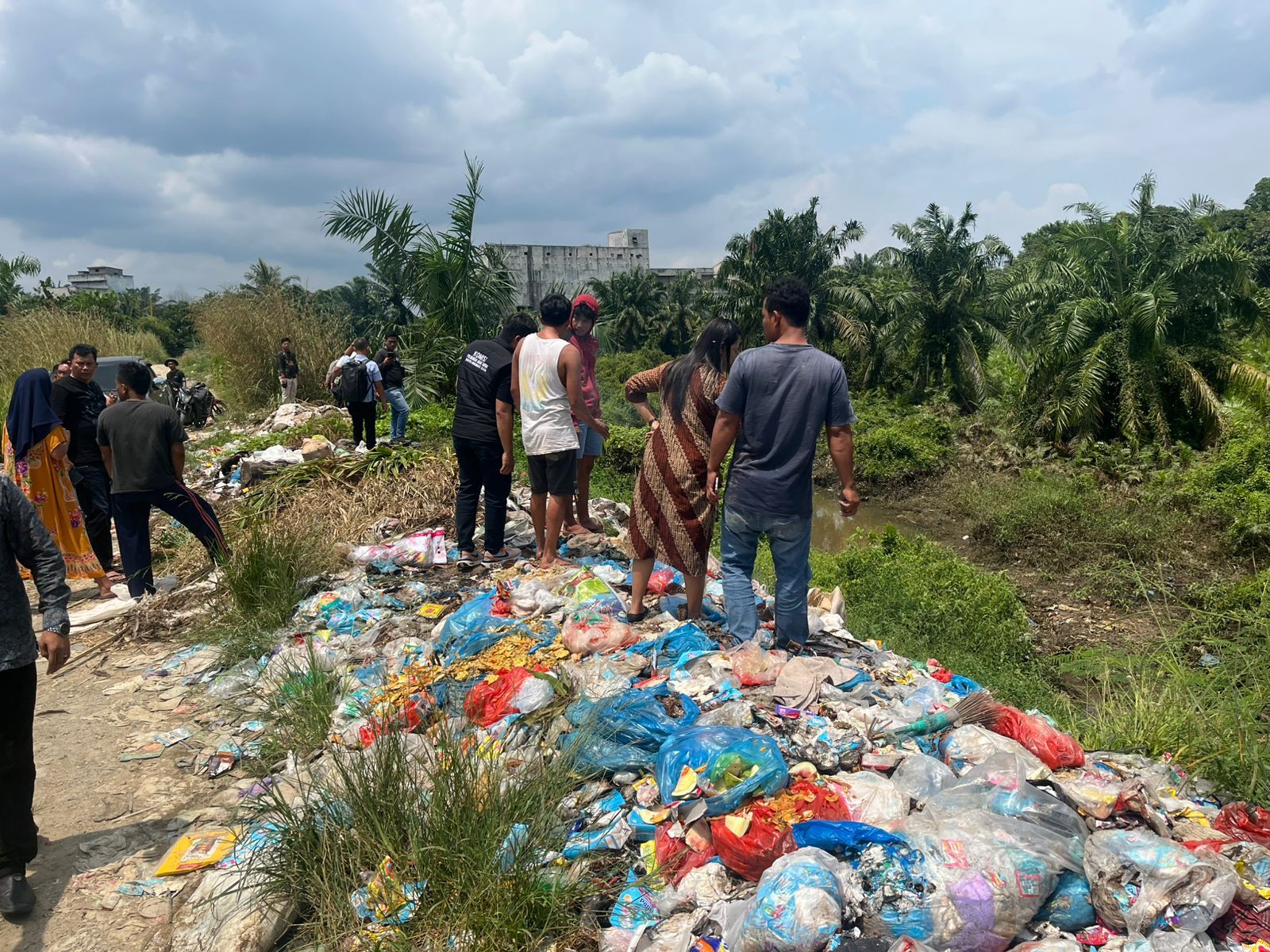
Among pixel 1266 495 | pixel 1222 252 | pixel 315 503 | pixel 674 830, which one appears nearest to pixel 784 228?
pixel 1222 252

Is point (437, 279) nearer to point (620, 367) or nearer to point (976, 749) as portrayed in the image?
point (976, 749)

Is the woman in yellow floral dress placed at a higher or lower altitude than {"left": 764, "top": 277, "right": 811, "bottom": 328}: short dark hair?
lower

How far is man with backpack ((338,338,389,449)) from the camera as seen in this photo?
865 centimetres

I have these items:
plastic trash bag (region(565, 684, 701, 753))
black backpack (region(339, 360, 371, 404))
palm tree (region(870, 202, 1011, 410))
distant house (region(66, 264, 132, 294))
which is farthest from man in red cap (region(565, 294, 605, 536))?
distant house (region(66, 264, 132, 294))

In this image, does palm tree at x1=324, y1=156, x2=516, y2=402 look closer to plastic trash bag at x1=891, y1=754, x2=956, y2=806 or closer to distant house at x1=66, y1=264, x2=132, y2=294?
plastic trash bag at x1=891, y1=754, x2=956, y2=806

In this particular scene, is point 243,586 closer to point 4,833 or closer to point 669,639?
point 4,833

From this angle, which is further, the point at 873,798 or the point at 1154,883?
the point at 873,798

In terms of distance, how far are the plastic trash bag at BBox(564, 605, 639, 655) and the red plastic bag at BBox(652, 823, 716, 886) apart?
128 centimetres

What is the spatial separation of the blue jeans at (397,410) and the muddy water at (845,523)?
19.2ft

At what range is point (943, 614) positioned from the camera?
6.44 metres

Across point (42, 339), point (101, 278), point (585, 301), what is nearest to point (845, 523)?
point (585, 301)

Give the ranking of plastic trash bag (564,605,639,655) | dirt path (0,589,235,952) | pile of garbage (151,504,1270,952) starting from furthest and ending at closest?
plastic trash bag (564,605,639,655)
dirt path (0,589,235,952)
pile of garbage (151,504,1270,952)

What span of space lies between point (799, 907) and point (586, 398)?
3.80 meters

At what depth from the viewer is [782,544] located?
3.50m
